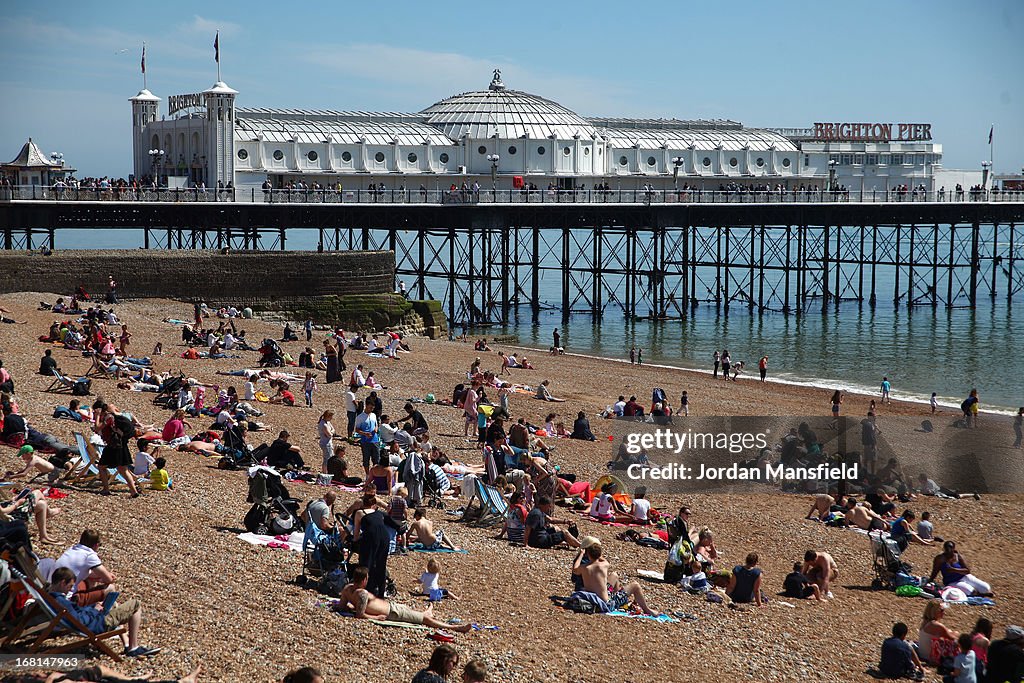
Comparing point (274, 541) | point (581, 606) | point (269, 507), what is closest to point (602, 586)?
point (581, 606)

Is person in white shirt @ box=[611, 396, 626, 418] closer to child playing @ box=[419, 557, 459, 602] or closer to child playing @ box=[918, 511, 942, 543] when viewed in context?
child playing @ box=[918, 511, 942, 543]

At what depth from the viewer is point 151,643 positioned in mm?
8438

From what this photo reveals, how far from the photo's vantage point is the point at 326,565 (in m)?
10.4

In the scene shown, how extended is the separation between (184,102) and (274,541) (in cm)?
4021

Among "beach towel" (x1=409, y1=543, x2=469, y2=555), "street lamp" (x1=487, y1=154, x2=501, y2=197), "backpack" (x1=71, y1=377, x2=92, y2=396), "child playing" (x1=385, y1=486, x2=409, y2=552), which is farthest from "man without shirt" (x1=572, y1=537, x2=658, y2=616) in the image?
"street lamp" (x1=487, y1=154, x2=501, y2=197)

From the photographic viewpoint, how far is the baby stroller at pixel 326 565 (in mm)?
10109

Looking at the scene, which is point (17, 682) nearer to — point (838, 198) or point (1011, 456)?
point (1011, 456)

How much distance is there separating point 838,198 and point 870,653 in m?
46.7

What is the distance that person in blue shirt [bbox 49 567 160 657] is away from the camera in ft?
26.7

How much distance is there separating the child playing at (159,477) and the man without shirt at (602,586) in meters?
4.46

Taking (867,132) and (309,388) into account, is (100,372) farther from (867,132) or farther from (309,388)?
(867,132)

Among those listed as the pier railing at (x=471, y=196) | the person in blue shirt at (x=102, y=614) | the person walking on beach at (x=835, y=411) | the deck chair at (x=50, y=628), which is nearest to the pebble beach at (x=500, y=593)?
the person in blue shirt at (x=102, y=614)

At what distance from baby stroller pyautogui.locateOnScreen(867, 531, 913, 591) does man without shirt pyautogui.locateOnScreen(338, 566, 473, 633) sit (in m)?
5.59

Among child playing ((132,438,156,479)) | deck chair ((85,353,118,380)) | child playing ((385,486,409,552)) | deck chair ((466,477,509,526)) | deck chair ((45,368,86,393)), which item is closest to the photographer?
child playing ((385,486,409,552))
